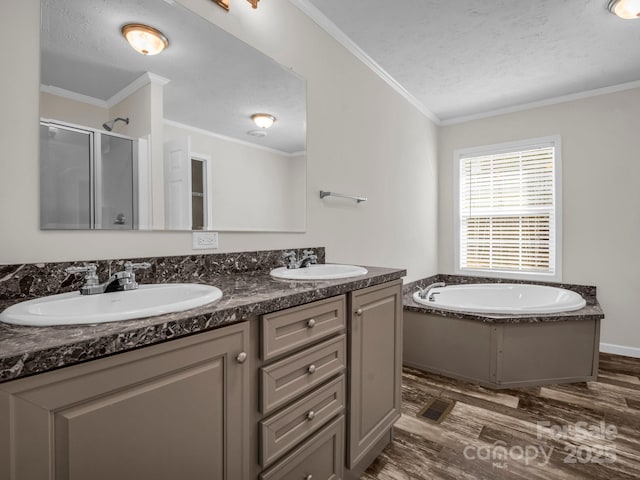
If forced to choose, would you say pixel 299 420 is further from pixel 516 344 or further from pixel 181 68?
pixel 516 344

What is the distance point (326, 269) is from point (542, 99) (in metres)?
3.05

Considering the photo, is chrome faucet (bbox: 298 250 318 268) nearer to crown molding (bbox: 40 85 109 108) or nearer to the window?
crown molding (bbox: 40 85 109 108)

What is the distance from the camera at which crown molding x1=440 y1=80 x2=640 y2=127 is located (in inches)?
120

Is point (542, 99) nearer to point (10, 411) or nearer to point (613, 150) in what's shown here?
point (613, 150)

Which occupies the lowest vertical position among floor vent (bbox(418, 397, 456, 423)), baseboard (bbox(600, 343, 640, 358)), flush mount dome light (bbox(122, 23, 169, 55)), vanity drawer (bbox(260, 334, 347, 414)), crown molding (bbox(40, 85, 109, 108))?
floor vent (bbox(418, 397, 456, 423))

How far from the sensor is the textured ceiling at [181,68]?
1.14 m

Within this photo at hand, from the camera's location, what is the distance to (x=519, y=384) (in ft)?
8.01

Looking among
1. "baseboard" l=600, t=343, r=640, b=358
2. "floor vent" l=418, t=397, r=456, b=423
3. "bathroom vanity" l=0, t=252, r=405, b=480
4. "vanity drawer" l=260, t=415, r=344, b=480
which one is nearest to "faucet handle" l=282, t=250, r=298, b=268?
"bathroom vanity" l=0, t=252, r=405, b=480

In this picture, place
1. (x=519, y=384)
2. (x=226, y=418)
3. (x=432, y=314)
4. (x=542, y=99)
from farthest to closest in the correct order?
(x=542, y=99) < (x=432, y=314) < (x=519, y=384) < (x=226, y=418)

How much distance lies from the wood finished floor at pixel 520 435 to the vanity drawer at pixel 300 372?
0.71 metres

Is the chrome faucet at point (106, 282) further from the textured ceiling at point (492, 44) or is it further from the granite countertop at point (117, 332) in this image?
the textured ceiling at point (492, 44)

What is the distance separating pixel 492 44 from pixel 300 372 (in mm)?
2588

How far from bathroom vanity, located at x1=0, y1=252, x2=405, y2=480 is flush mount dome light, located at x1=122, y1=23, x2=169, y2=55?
2.78ft

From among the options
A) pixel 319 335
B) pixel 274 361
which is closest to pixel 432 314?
pixel 319 335
